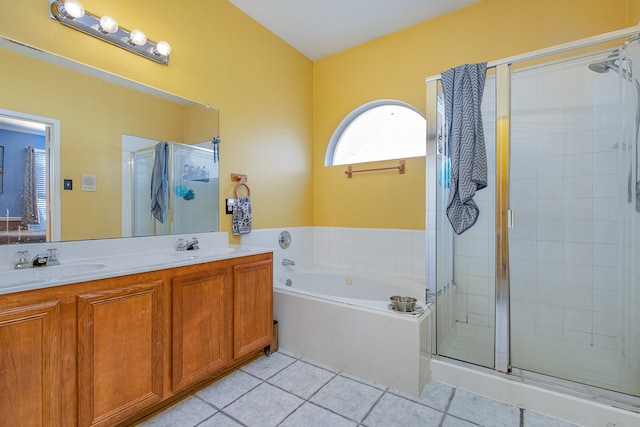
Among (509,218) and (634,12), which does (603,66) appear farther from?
(509,218)

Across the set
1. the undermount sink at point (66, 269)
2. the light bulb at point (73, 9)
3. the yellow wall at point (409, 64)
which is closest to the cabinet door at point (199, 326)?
the undermount sink at point (66, 269)

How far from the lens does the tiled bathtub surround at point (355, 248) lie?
268cm

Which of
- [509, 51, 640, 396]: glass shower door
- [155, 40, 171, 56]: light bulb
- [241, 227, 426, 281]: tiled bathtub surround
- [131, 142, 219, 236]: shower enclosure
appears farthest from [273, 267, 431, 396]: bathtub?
[155, 40, 171, 56]: light bulb

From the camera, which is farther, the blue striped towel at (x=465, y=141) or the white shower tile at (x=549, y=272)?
the white shower tile at (x=549, y=272)

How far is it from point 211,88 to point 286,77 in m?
0.97

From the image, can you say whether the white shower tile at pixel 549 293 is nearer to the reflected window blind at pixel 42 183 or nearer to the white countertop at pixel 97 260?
the white countertop at pixel 97 260

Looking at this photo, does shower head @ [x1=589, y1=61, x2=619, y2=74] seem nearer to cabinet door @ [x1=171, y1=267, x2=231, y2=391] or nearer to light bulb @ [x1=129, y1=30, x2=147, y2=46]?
cabinet door @ [x1=171, y1=267, x2=231, y2=391]

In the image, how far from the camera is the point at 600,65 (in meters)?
1.94

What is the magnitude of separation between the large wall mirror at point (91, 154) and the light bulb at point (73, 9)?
0.79 feet

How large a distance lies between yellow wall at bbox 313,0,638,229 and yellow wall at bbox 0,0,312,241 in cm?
21

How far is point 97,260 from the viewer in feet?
5.38

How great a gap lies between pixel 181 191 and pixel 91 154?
573 mm

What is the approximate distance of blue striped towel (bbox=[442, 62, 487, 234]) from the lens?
5.71ft

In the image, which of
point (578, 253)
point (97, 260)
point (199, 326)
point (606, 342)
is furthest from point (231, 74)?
point (606, 342)
